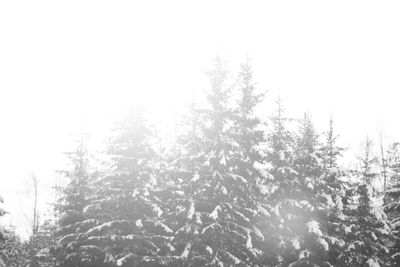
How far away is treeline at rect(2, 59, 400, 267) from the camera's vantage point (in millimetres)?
22562

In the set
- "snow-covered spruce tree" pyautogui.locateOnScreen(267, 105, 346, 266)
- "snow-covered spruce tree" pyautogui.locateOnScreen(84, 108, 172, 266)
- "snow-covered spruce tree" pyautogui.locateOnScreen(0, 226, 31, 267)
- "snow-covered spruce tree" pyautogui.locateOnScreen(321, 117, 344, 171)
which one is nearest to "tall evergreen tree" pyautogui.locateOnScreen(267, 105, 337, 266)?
"snow-covered spruce tree" pyautogui.locateOnScreen(267, 105, 346, 266)

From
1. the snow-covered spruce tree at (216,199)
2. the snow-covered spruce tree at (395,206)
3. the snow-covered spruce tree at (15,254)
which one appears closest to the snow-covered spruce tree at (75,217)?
the snow-covered spruce tree at (216,199)

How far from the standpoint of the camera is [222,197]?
74.4 ft

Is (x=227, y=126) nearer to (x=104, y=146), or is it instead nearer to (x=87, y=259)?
(x=104, y=146)

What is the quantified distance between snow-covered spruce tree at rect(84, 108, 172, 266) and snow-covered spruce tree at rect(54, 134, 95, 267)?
115 centimetres

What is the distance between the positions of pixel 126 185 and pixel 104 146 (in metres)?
2.99

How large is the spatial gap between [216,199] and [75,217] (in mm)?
10971

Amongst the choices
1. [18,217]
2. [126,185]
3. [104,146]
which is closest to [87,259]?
[126,185]

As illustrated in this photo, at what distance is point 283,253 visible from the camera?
986 inches

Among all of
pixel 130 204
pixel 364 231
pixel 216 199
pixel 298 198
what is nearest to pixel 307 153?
pixel 298 198

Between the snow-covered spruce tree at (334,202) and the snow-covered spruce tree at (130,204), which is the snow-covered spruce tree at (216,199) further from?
the snow-covered spruce tree at (334,202)

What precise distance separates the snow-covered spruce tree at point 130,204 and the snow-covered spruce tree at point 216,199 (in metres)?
1.11

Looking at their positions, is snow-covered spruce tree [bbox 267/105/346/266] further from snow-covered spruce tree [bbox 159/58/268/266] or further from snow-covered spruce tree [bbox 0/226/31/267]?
snow-covered spruce tree [bbox 0/226/31/267]

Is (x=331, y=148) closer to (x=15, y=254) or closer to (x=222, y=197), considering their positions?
(x=222, y=197)
